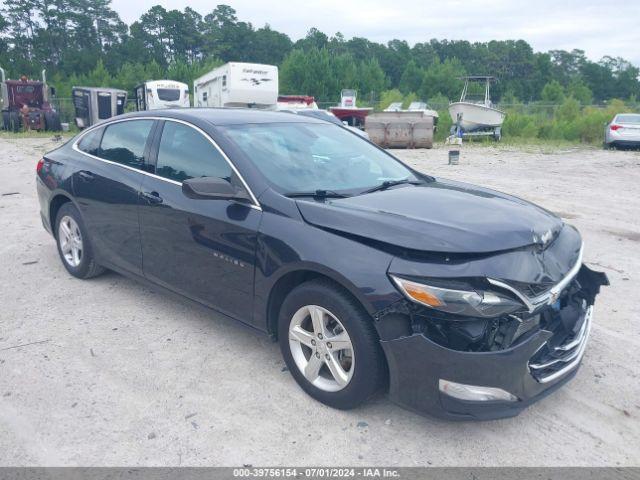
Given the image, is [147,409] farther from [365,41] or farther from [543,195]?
[365,41]

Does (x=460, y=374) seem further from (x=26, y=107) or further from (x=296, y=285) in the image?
(x=26, y=107)

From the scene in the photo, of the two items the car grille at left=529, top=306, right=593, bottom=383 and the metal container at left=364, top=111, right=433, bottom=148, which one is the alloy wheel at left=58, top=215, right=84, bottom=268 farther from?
the metal container at left=364, top=111, right=433, bottom=148

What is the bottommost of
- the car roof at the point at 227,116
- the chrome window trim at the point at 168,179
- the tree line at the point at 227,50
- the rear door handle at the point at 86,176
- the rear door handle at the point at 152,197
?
the rear door handle at the point at 152,197

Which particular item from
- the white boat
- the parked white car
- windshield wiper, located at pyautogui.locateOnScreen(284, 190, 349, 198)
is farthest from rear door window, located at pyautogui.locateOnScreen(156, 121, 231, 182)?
the white boat

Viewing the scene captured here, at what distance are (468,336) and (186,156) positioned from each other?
2.36 meters

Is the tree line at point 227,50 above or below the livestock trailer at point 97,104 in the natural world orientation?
above

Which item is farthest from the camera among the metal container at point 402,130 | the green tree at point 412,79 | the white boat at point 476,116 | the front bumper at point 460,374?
the green tree at point 412,79

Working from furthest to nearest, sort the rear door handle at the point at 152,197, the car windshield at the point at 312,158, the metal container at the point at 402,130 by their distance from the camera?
1. the metal container at the point at 402,130
2. the rear door handle at the point at 152,197
3. the car windshield at the point at 312,158

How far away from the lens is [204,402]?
3309 millimetres

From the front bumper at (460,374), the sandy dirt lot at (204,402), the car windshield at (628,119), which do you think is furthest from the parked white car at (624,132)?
the front bumper at (460,374)

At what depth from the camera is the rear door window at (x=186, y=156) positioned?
12.4 feet

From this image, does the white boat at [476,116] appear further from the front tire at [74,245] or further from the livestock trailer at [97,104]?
the front tire at [74,245]

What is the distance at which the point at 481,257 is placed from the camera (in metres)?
2.83

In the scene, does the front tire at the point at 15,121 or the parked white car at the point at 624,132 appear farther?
the front tire at the point at 15,121
